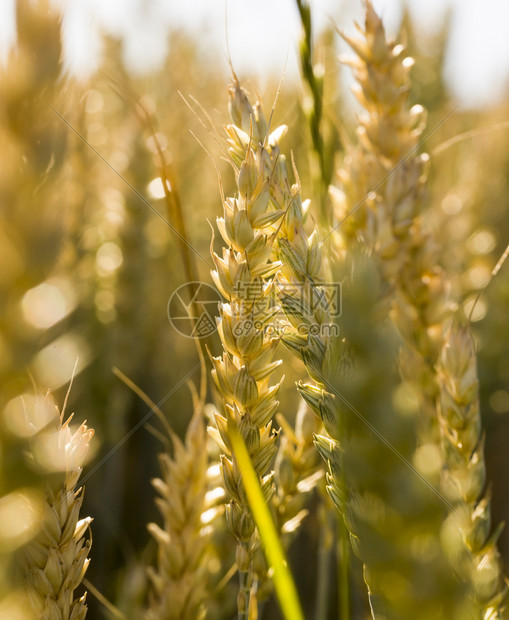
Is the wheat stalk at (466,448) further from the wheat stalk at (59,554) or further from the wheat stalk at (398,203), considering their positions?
the wheat stalk at (59,554)

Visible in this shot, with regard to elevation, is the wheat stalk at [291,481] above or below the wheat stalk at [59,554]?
below

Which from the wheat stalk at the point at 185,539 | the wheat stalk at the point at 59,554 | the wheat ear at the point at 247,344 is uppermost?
the wheat ear at the point at 247,344

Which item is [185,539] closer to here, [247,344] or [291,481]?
[291,481]

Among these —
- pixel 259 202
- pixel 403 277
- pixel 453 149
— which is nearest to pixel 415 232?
pixel 403 277

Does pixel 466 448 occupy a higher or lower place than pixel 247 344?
lower

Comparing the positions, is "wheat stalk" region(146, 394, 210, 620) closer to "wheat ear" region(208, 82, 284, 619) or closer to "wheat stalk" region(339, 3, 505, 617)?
"wheat ear" region(208, 82, 284, 619)

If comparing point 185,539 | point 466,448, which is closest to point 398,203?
point 466,448

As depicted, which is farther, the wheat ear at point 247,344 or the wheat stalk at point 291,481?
the wheat stalk at point 291,481

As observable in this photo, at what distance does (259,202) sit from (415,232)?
31cm

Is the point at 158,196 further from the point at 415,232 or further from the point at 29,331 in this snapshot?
the point at 29,331

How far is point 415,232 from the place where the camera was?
2.16ft

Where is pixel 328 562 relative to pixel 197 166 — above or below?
below

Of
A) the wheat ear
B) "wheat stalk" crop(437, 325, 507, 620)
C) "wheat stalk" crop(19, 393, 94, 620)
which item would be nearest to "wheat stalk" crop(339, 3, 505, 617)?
"wheat stalk" crop(437, 325, 507, 620)

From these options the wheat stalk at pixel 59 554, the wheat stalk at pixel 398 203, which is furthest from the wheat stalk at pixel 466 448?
the wheat stalk at pixel 59 554
